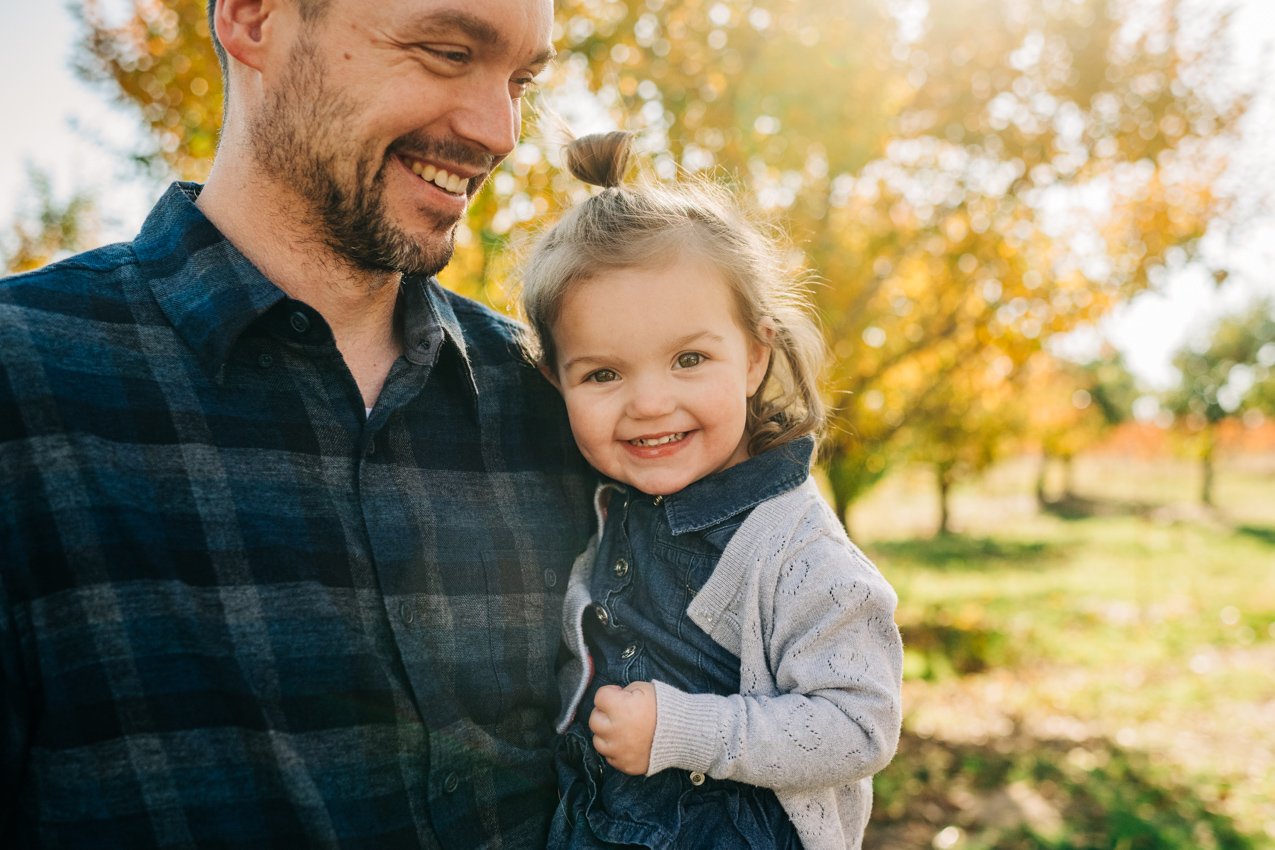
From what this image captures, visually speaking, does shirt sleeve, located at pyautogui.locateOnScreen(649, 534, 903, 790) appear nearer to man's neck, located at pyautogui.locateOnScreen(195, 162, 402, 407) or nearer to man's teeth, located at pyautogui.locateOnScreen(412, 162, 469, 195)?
man's neck, located at pyautogui.locateOnScreen(195, 162, 402, 407)

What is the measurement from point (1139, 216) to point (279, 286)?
6.22 meters

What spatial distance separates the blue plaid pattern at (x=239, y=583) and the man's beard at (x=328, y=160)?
0.58 ft

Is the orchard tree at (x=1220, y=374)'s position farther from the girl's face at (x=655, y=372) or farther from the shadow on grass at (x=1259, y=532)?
the girl's face at (x=655, y=372)

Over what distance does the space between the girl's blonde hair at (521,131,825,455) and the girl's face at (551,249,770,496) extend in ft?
0.15

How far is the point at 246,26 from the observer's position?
184 cm

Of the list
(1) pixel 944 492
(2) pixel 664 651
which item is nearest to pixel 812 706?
(2) pixel 664 651

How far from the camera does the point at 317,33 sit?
1787mm

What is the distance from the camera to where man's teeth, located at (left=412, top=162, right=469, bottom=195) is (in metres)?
1.88

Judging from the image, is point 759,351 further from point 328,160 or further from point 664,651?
point 328,160

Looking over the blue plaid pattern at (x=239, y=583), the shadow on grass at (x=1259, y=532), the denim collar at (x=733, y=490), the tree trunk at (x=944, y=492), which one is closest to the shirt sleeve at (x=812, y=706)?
the denim collar at (x=733, y=490)

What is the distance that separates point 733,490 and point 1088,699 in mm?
7529

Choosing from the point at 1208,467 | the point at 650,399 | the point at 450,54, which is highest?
the point at 450,54

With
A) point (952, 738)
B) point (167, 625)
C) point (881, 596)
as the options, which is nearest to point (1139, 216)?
point (952, 738)

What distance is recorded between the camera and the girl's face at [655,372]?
1.96 meters
